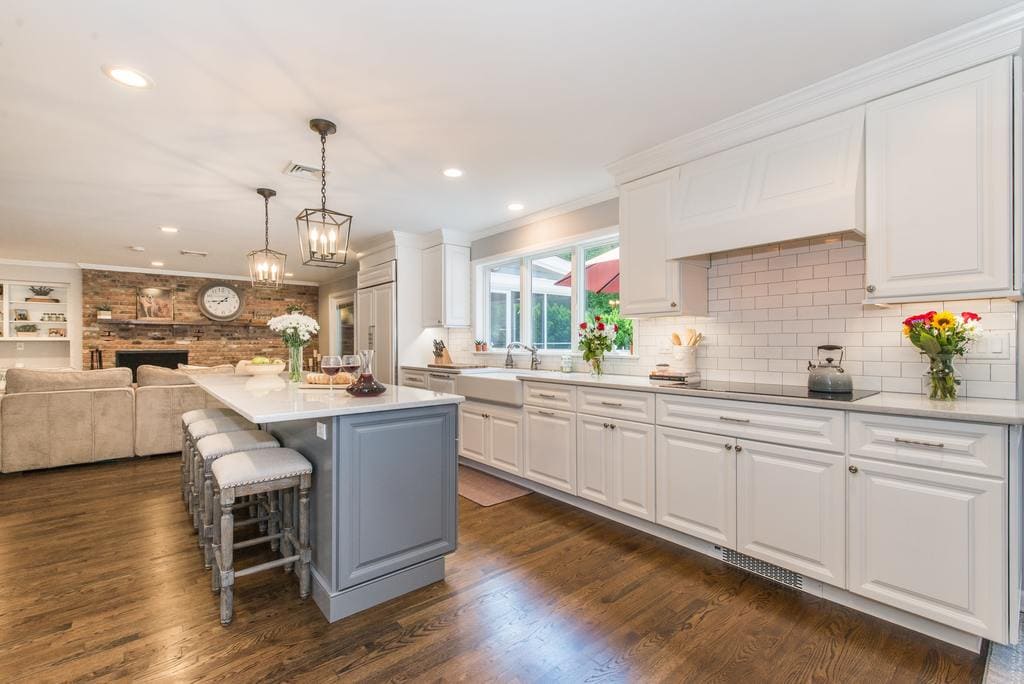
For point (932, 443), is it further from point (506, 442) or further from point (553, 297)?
point (553, 297)

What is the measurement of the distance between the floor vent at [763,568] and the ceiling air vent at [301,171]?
3.65m

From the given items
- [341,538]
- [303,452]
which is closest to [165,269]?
[303,452]

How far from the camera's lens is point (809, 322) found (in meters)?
2.68

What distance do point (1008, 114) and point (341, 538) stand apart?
3.29m

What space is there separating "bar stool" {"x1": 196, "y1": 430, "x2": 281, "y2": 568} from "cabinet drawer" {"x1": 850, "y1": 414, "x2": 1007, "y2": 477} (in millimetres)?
2882

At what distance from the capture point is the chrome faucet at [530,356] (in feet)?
14.9

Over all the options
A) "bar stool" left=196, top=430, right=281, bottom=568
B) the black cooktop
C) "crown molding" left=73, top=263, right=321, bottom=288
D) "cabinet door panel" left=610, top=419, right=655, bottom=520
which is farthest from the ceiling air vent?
"crown molding" left=73, top=263, right=321, bottom=288

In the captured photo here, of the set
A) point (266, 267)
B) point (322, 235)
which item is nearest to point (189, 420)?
point (266, 267)

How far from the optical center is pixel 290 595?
223cm

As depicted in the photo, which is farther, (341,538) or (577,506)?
(577,506)

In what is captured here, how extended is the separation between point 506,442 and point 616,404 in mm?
1225

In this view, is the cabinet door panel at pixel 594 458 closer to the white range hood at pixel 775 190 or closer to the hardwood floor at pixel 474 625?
the hardwood floor at pixel 474 625

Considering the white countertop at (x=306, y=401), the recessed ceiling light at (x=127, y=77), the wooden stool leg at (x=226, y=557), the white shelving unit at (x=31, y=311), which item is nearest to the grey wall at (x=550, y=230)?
the white countertop at (x=306, y=401)

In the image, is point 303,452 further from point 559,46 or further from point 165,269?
point 165,269
